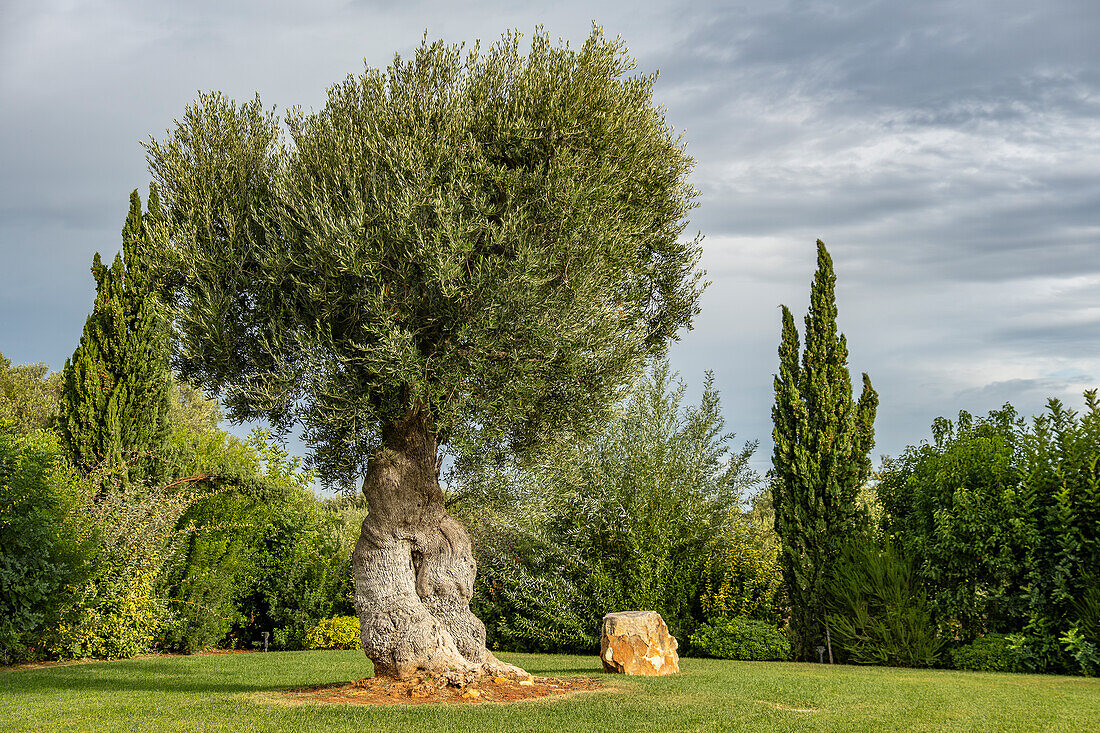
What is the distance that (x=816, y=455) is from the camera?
18.0 metres

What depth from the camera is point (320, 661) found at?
1672cm

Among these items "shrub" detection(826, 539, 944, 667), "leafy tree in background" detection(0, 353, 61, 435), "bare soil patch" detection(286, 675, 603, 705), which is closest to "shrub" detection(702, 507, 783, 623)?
"shrub" detection(826, 539, 944, 667)

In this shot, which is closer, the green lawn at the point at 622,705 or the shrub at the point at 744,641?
the green lawn at the point at 622,705

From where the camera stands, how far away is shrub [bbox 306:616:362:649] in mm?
21203

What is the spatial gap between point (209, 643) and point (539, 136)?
52.6 ft

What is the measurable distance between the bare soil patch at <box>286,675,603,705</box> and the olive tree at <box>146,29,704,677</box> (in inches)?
11.0

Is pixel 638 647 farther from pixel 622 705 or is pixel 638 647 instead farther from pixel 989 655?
pixel 989 655

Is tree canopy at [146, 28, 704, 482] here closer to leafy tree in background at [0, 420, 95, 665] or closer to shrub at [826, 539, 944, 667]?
leafy tree in background at [0, 420, 95, 665]

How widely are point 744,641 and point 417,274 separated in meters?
11.9

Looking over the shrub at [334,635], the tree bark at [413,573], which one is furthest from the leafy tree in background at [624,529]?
the tree bark at [413,573]

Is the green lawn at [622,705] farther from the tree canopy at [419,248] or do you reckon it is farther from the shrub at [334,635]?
the shrub at [334,635]

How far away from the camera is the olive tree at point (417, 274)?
33.1ft

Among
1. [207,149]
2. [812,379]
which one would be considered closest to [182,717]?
[207,149]

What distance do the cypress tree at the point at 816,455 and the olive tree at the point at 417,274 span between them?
7.84 meters
